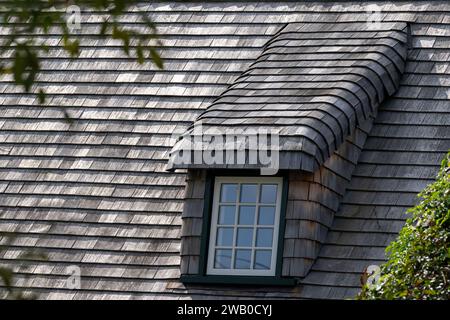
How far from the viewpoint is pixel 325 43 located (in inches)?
438

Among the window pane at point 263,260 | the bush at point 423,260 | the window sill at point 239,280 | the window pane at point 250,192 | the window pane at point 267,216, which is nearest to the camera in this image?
the bush at point 423,260

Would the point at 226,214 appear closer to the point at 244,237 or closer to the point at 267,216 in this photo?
the point at 244,237

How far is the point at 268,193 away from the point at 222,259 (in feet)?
2.35

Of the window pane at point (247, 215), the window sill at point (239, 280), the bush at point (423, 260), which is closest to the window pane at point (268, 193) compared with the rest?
the window pane at point (247, 215)

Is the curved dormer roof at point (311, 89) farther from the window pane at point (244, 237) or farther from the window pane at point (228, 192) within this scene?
the window pane at point (244, 237)

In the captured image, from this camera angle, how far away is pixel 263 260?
9.52 metres

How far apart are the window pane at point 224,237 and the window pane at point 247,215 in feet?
0.45

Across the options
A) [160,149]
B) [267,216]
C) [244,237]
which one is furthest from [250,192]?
[160,149]

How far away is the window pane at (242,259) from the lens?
9.57m

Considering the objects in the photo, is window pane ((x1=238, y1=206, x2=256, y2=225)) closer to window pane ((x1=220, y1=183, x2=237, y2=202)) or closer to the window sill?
window pane ((x1=220, y1=183, x2=237, y2=202))

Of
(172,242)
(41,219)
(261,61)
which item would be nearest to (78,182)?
(41,219)
